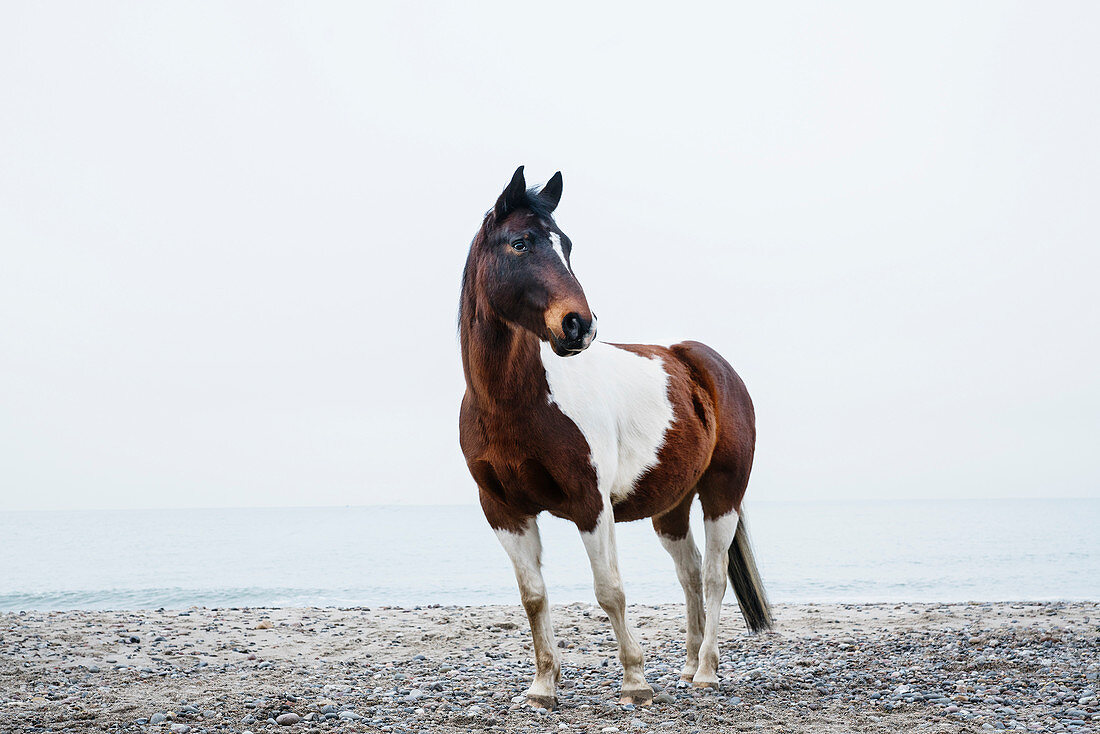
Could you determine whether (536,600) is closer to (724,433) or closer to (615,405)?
(615,405)

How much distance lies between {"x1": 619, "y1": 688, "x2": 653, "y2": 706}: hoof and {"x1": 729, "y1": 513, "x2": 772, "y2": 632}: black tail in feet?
4.87

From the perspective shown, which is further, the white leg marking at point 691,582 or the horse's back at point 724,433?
Answer: the white leg marking at point 691,582

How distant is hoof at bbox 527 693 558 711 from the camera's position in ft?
12.9

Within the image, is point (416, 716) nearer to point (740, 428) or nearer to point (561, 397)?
point (561, 397)

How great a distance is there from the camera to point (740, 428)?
4.84m

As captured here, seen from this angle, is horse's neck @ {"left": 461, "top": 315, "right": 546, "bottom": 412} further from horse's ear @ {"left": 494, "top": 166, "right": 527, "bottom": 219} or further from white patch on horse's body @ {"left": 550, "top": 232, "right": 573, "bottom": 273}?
horse's ear @ {"left": 494, "top": 166, "right": 527, "bottom": 219}

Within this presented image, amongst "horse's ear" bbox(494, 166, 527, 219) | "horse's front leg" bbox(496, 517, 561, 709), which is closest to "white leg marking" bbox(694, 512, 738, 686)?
"horse's front leg" bbox(496, 517, 561, 709)

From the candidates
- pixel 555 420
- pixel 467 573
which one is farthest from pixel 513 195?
pixel 467 573

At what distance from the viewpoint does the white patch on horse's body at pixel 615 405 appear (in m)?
3.73

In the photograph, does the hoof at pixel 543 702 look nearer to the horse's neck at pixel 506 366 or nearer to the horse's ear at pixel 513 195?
the horse's neck at pixel 506 366

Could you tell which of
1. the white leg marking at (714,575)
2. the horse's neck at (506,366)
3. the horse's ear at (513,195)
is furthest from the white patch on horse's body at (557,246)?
the white leg marking at (714,575)

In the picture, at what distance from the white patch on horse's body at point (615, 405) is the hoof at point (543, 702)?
1091 mm

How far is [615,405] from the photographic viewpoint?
4047mm

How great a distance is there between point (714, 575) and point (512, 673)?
1.58 metres
